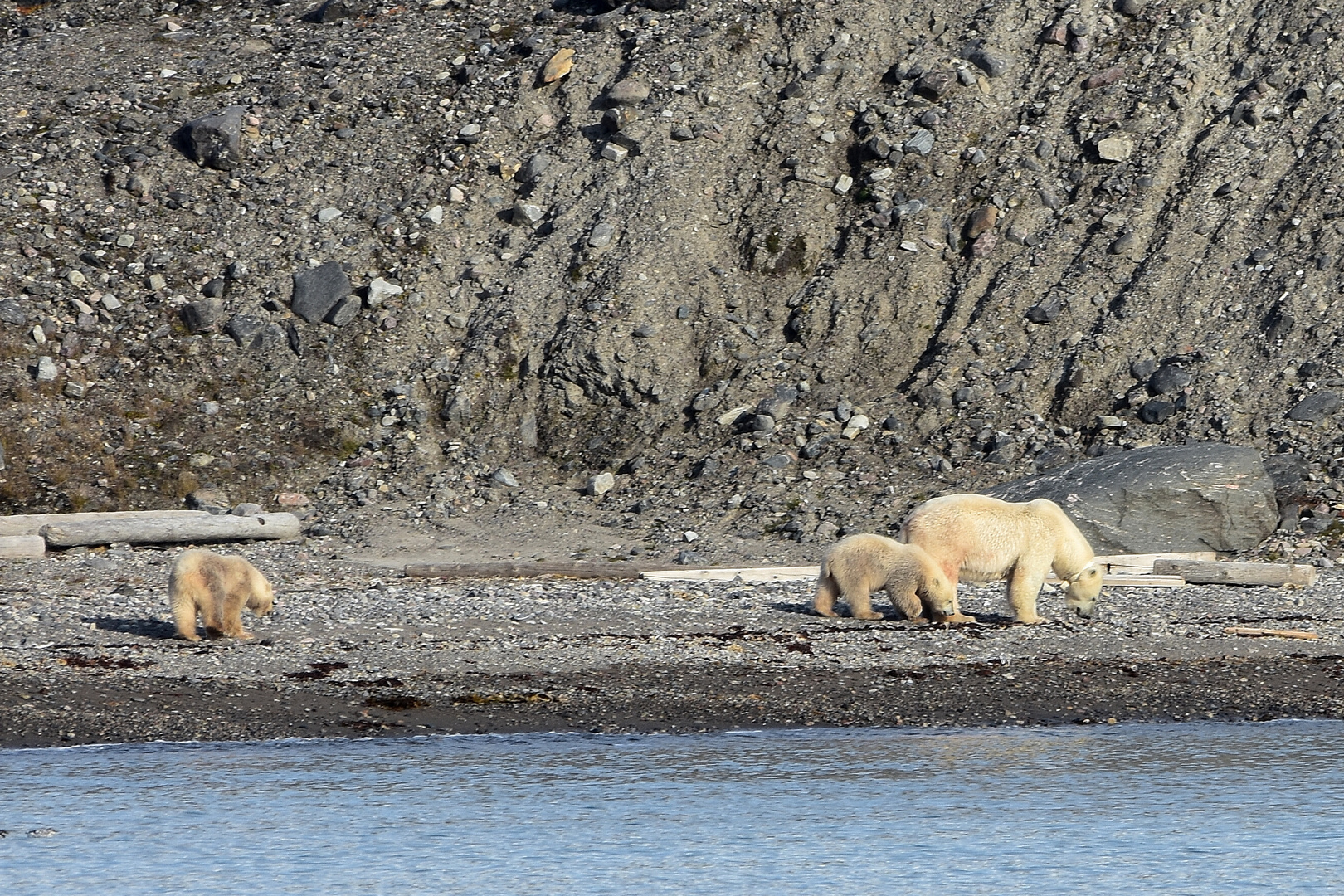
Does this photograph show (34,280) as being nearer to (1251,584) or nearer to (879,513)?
(879,513)

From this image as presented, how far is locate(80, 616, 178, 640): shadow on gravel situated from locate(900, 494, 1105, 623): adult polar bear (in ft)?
18.9

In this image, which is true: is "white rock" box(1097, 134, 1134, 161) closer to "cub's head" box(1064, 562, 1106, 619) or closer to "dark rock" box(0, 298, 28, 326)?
"cub's head" box(1064, 562, 1106, 619)

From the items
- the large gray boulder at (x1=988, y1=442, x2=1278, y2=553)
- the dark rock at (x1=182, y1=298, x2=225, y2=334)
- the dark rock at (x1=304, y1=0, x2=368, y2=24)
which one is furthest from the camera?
the dark rock at (x1=304, y1=0, x2=368, y2=24)

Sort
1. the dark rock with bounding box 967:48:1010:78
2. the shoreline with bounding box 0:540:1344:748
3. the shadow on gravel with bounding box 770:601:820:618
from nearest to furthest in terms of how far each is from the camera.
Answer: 1. the shoreline with bounding box 0:540:1344:748
2. the shadow on gravel with bounding box 770:601:820:618
3. the dark rock with bounding box 967:48:1010:78

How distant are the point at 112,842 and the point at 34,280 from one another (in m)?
17.1

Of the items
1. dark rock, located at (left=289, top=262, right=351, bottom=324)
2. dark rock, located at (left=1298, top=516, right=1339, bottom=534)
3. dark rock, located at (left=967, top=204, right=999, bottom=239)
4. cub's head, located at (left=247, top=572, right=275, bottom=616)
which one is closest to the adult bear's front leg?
cub's head, located at (left=247, top=572, right=275, bottom=616)

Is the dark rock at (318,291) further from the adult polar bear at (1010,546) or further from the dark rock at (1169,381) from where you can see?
the adult polar bear at (1010,546)

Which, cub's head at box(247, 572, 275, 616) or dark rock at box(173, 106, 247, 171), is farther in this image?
dark rock at box(173, 106, 247, 171)

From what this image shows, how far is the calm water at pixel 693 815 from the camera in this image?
7406 mm

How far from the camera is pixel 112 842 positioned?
25.4ft

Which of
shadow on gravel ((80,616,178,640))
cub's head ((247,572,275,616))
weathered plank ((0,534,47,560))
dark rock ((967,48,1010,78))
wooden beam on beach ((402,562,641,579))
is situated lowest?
weathered plank ((0,534,47,560))

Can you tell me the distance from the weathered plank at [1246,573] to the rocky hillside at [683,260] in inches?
161

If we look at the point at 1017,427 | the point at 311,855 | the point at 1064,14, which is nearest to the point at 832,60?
the point at 1064,14

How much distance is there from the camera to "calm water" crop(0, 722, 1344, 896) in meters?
7.41
